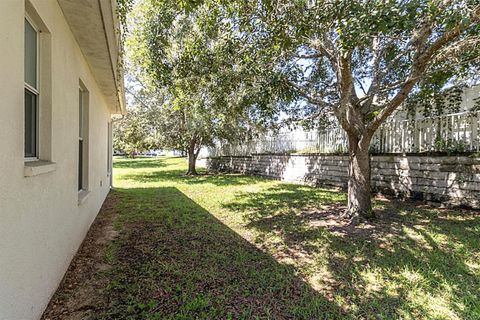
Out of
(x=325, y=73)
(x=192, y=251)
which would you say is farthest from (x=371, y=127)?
(x=192, y=251)

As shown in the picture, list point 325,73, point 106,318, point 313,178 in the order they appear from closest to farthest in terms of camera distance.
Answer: point 106,318
point 325,73
point 313,178

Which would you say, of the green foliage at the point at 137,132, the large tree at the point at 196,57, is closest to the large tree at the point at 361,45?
the large tree at the point at 196,57

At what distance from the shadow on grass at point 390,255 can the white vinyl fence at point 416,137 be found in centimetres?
151

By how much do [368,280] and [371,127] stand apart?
3073 mm

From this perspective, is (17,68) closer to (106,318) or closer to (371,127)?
(106,318)

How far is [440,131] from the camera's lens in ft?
21.4

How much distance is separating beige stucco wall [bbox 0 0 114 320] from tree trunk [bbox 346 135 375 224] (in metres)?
4.70

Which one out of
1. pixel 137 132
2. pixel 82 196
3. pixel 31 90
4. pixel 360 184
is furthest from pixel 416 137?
pixel 137 132

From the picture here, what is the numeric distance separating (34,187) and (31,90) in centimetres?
89

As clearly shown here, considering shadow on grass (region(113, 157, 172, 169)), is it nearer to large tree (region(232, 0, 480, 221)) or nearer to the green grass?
the green grass

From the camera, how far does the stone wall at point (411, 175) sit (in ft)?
19.0

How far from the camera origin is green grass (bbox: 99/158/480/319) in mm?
2678

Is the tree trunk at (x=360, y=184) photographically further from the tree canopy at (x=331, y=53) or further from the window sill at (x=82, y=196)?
the window sill at (x=82, y=196)

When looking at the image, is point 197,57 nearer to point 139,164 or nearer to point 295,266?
point 295,266
